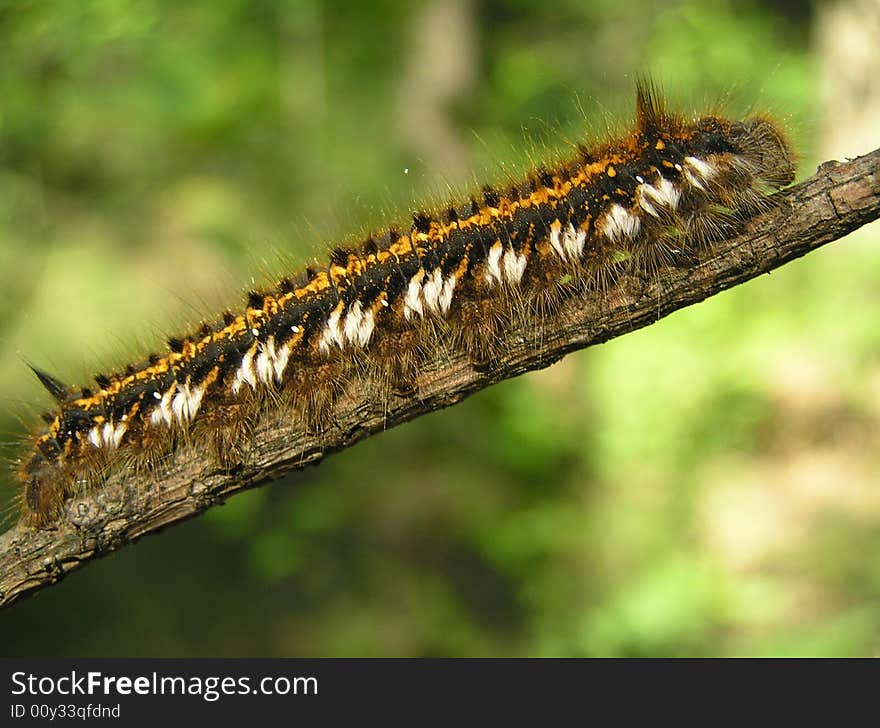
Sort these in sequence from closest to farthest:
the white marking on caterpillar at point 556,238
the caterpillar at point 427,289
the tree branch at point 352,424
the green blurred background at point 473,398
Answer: the tree branch at point 352,424
the caterpillar at point 427,289
the white marking on caterpillar at point 556,238
the green blurred background at point 473,398

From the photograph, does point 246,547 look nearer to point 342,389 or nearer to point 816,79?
point 342,389

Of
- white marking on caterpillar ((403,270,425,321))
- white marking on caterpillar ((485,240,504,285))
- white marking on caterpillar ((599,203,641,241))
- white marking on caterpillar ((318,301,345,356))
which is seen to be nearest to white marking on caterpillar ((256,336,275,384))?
white marking on caterpillar ((318,301,345,356))

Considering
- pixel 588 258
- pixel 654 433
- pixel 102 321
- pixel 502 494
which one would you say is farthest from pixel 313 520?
pixel 588 258

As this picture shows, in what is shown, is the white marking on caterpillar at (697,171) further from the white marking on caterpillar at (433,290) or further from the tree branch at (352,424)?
the white marking on caterpillar at (433,290)

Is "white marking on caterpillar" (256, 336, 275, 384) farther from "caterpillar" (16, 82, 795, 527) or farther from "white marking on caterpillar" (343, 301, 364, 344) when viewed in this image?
"white marking on caterpillar" (343, 301, 364, 344)

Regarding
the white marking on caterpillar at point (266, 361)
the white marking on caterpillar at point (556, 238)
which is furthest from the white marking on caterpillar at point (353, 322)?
the white marking on caterpillar at point (556, 238)

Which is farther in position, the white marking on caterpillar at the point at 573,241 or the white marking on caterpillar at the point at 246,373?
the white marking on caterpillar at the point at 246,373

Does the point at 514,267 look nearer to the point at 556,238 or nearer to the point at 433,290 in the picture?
the point at 556,238
